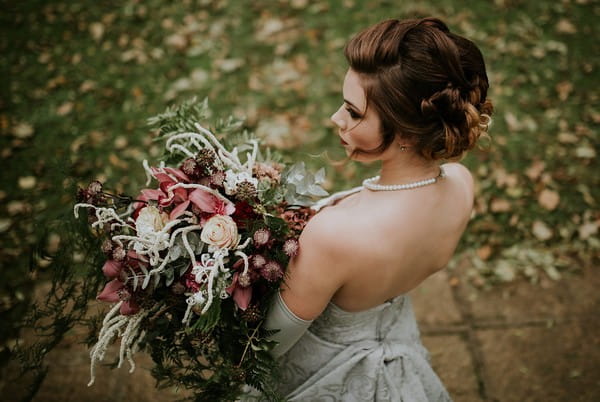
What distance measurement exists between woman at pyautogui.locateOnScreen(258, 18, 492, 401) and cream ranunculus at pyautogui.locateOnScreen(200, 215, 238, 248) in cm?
22

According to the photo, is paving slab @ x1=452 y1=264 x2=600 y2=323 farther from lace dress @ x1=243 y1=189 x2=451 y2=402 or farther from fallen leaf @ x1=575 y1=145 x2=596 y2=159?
lace dress @ x1=243 y1=189 x2=451 y2=402

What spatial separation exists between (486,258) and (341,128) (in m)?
2.23

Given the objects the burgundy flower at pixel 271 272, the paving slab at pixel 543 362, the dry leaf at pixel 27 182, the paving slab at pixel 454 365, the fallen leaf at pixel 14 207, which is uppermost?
the burgundy flower at pixel 271 272

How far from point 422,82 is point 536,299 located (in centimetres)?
232

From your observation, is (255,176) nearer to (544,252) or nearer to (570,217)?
(544,252)

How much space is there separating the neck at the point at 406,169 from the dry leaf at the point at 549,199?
242cm

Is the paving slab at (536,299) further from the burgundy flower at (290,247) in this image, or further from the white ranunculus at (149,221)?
the white ranunculus at (149,221)

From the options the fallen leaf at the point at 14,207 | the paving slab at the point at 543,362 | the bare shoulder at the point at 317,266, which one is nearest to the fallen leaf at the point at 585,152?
the paving slab at the point at 543,362

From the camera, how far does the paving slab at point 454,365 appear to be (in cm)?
276

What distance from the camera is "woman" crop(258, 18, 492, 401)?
4.67 feet

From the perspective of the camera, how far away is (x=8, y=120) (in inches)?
172

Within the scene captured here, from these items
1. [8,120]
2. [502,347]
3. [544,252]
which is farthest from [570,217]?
[8,120]

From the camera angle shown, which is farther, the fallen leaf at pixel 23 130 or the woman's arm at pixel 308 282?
the fallen leaf at pixel 23 130

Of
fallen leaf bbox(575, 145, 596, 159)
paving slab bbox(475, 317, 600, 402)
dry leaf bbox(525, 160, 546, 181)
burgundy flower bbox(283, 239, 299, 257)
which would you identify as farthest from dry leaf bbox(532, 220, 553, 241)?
burgundy flower bbox(283, 239, 299, 257)
